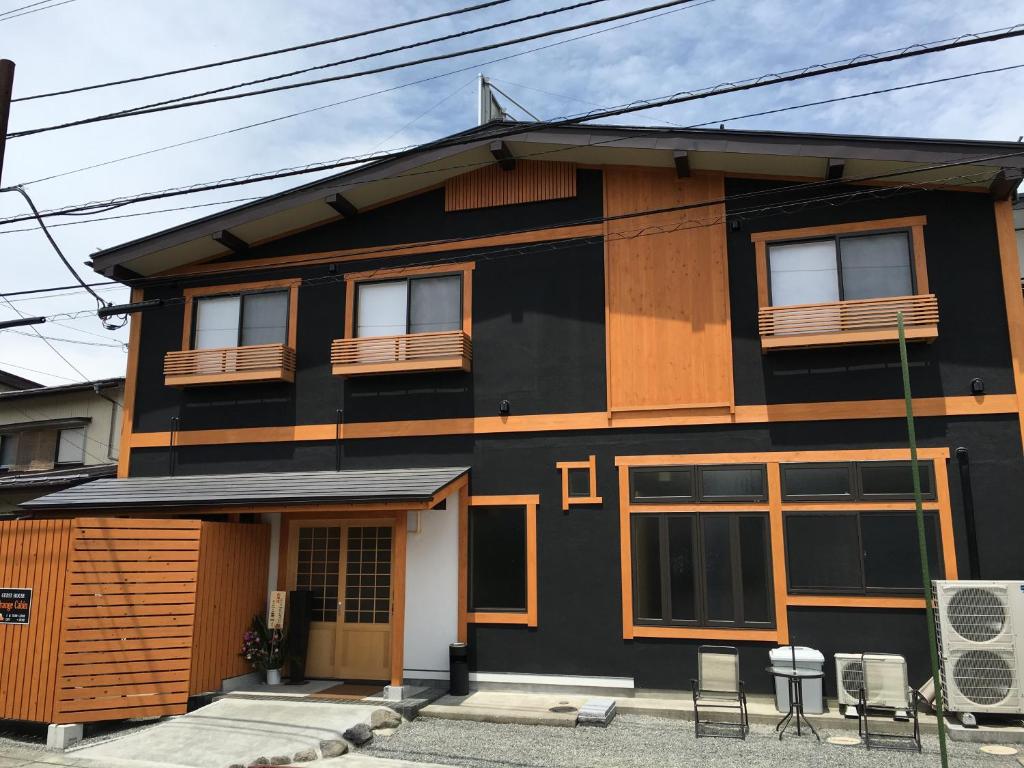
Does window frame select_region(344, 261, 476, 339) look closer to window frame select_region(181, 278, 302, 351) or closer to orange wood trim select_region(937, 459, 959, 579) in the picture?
window frame select_region(181, 278, 302, 351)

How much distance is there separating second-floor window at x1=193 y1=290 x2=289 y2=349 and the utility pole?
5.81 m

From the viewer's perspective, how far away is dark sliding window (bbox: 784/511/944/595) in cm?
1106

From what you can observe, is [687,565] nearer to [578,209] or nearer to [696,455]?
[696,455]

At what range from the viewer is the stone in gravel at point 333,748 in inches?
377

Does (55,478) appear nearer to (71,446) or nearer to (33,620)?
(71,446)

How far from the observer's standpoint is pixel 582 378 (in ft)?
42.7

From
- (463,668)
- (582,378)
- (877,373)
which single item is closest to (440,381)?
(582,378)

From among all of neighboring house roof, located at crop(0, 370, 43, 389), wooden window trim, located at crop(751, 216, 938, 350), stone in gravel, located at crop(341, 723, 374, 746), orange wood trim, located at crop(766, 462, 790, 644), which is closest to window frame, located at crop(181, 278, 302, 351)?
stone in gravel, located at crop(341, 723, 374, 746)

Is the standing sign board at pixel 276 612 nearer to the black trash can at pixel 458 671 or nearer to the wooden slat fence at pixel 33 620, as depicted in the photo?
the black trash can at pixel 458 671

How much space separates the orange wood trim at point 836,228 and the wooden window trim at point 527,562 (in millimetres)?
5331

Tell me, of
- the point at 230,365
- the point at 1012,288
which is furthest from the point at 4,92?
the point at 1012,288

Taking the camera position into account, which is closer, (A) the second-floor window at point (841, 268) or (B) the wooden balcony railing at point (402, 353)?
(A) the second-floor window at point (841, 268)

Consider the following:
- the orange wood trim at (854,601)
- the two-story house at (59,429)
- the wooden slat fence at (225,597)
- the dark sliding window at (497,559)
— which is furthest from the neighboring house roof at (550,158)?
the two-story house at (59,429)

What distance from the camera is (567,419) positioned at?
1291 cm
